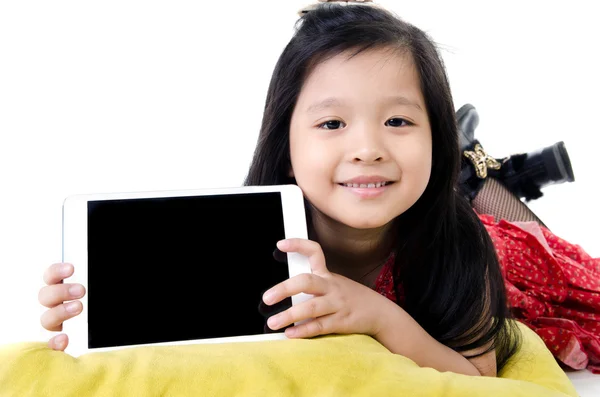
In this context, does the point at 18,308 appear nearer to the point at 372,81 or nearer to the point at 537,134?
the point at 372,81

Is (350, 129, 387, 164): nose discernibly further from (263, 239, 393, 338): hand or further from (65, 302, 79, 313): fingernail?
(65, 302, 79, 313): fingernail

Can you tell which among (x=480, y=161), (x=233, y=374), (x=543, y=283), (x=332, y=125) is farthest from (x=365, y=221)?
(x=480, y=161)

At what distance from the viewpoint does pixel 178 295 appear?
0.94 meters

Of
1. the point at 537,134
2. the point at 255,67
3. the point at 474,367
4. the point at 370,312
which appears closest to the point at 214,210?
the point at 370,312

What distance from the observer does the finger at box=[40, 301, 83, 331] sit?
0.91 meters

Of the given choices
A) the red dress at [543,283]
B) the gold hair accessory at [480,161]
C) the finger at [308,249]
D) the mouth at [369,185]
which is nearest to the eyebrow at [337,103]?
the mouth at [369,185]

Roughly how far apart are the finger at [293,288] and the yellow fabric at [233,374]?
0.29ft

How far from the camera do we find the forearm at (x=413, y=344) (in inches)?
41.0

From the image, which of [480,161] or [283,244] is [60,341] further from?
[480,161]

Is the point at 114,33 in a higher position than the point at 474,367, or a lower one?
higher

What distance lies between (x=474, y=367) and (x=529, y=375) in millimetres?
95

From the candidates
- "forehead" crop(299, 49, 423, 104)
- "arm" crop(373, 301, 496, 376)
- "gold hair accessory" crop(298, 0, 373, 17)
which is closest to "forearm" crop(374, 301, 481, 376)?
"arm" crop(373, 301, 496, 376)

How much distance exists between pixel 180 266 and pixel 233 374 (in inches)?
8.3

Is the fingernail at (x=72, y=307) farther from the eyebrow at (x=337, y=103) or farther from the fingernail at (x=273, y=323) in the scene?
the eyebrow at (x=337, y=103)
